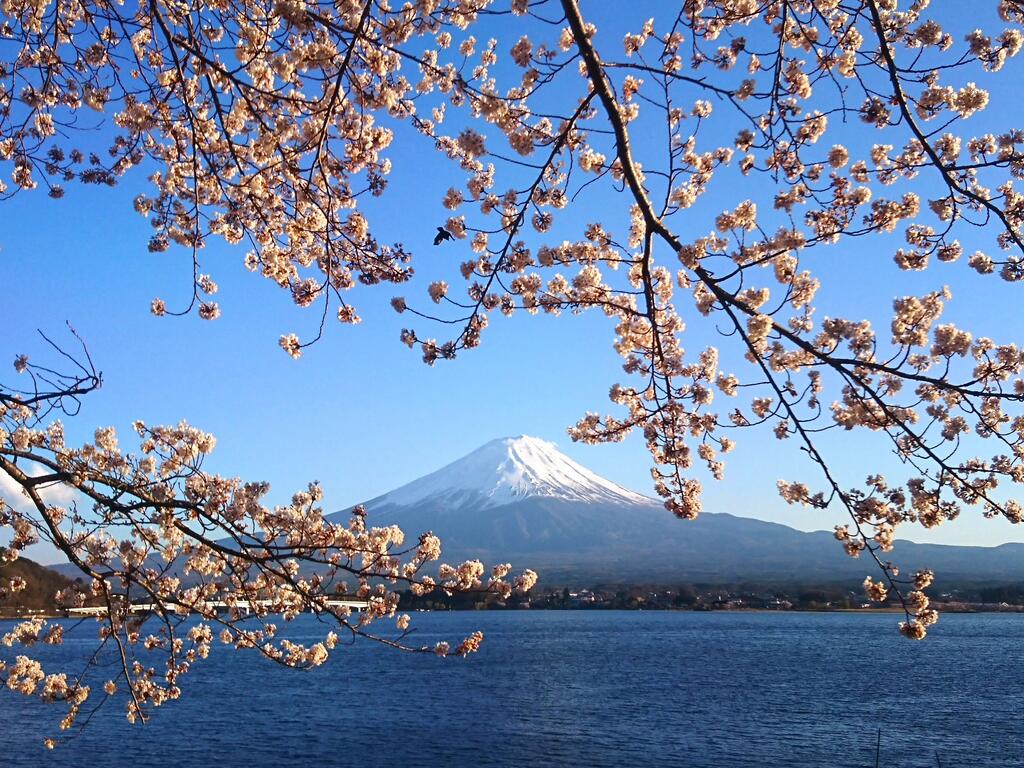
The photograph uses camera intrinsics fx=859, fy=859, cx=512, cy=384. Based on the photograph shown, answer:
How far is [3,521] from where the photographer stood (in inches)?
157

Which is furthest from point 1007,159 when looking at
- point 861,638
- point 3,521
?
point 861,638

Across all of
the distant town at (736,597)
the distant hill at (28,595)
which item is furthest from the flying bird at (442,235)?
the distant town at (736,597)

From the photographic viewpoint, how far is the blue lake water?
18.1 m

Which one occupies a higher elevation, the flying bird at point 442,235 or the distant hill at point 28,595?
the flying bird at point 442,235

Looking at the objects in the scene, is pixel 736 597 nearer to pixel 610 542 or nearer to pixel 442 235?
pixel 610 542

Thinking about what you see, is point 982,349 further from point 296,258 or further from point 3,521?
point 3,521

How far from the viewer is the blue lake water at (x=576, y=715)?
18109 millimetres

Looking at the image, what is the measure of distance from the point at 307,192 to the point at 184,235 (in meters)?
0.89

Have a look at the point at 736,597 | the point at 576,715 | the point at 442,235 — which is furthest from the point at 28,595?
the point at 736,597

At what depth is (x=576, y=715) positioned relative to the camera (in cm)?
2362

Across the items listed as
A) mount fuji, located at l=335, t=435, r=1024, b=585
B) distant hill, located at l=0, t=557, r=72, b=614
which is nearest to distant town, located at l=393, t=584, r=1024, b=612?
mount fuji, located at l=335, t=435, r=1024, b=585

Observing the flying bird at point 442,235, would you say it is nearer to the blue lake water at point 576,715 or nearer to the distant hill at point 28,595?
the distant hill at point 28,595

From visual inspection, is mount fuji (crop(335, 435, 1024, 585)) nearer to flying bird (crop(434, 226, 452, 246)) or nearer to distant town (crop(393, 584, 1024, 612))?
distant town (crop(393, 584, 1024, 612))

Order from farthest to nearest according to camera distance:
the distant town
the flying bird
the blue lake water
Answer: the distant town
the blue lake water
the flying bird
